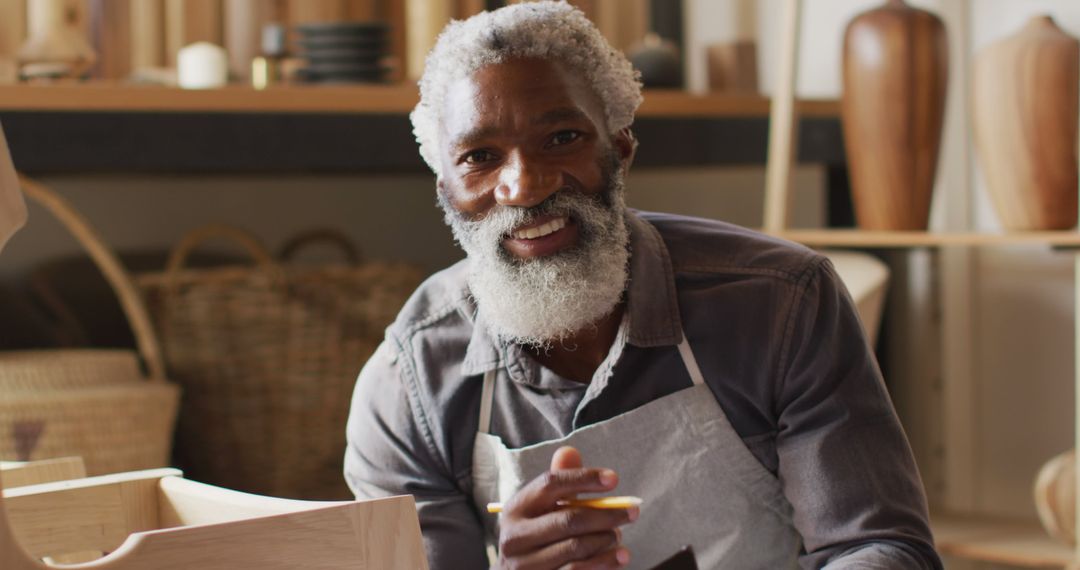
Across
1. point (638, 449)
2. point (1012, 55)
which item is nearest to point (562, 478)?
point (638, 449)

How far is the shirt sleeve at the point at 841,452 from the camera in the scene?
1285mm

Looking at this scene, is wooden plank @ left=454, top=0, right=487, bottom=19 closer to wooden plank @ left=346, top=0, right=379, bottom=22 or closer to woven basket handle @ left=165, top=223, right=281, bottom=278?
wooden plank @ left=346, top=0, right=379, bottom=22

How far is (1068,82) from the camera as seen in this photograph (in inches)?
89.1

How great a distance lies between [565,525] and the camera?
1.20 m

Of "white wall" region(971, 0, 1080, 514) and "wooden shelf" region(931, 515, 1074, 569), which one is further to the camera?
"white wall" region(971, 0, 1080, 514)

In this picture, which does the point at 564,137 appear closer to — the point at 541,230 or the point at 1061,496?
the point at 541,230

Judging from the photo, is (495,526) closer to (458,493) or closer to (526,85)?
(458,493)

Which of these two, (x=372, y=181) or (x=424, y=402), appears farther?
(x=372, y=181)

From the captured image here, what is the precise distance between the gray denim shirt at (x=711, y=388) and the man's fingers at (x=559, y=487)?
22 cm

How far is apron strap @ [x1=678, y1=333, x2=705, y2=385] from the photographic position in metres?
1.42

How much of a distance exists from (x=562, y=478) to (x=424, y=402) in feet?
1.03

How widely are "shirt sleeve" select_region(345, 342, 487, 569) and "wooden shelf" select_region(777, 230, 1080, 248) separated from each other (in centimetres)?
103

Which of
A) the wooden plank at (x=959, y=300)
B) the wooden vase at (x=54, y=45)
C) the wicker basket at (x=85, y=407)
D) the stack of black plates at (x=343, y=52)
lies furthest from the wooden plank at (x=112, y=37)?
the wooden plank at (x=959, y=300)

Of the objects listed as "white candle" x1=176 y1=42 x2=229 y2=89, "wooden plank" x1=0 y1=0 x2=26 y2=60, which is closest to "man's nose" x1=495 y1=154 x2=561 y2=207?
"white candle" x1=176 y1=42 x2=229 y2=89
